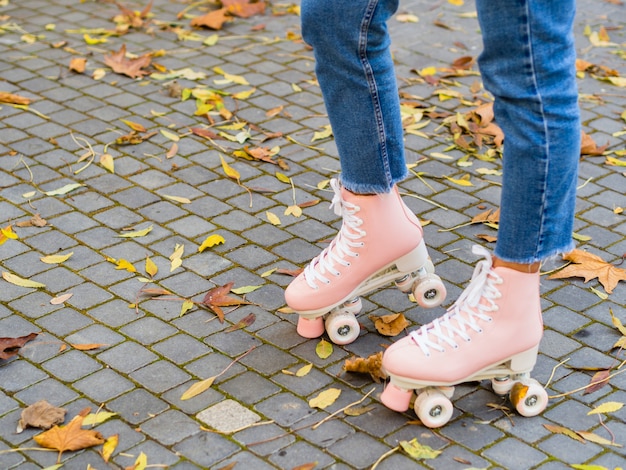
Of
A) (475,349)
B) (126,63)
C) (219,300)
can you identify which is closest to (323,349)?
(219,300)

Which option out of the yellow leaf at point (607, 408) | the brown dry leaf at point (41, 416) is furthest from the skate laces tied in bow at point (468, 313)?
the brown dry leaf at point (41, 416)

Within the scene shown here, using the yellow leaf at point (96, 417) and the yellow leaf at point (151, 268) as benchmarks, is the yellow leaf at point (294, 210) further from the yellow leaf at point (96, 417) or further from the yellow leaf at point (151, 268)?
the yellow leaf at point (96, 417)

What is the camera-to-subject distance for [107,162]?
4.05 m

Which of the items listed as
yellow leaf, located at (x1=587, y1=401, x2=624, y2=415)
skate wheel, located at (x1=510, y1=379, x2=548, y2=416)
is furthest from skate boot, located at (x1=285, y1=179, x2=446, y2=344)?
yellow leaf, located at (x1=587, y1=401, x2=624, y2=415)

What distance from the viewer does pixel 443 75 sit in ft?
16.4

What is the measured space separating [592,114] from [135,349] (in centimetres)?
270

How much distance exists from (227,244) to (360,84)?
3.55 ft

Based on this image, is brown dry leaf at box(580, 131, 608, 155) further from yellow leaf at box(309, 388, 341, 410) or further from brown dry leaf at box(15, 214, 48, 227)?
brown dry leaf at box(15, 214, 48, 227)

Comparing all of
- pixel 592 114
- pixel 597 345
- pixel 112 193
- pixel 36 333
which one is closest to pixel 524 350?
pixel 597 345

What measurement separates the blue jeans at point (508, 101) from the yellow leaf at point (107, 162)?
1.57 metres

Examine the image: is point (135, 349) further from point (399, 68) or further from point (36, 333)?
point (399, 68)

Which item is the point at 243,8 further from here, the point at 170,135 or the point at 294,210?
the point at 294,210

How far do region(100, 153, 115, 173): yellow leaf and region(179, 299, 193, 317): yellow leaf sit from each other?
109 cm

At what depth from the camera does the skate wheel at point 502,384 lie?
260 centimetres
